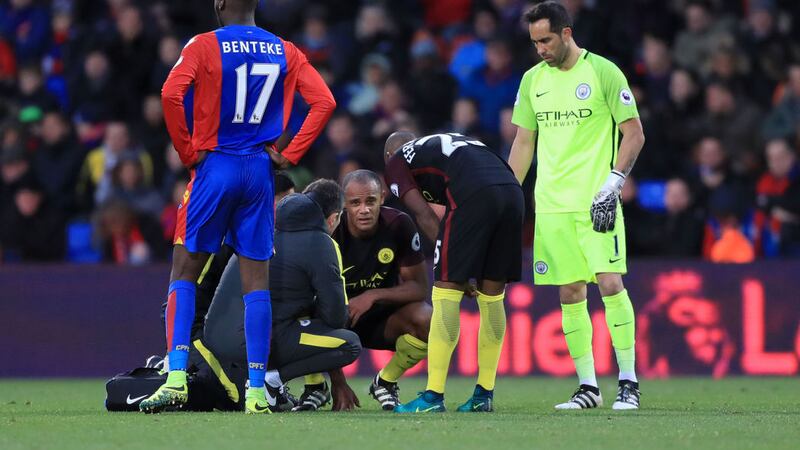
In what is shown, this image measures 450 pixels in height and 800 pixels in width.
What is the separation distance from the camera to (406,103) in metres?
15.3

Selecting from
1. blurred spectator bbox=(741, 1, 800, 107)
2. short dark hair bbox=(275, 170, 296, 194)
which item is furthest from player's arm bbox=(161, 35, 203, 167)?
blurred spectator bbox=(741, 1, 800, 107)

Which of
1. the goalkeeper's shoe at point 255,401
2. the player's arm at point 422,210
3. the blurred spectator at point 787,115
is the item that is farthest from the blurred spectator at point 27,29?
the goalkeeper's shoe at point 255,401

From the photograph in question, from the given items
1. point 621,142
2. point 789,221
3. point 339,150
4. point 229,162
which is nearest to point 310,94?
point 229,162

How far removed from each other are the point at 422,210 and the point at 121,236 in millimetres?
6778

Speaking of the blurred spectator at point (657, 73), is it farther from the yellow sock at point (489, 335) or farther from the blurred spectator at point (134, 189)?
the yellow sock at point (489, 335)

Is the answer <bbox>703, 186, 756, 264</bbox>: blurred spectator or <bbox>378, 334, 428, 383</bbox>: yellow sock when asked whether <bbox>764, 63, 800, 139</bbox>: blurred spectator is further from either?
<bbox>378, 334, 428, 383</bbox>: yellow sock

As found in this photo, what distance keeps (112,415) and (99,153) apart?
303 inches

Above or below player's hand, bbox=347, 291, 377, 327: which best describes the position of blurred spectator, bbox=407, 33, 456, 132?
above

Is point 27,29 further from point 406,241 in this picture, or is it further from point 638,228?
point 406,241

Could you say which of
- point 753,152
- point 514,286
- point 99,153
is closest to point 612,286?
point 514,286

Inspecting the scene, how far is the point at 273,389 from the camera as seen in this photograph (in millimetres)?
8547

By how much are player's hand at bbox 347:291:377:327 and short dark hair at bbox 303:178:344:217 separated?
0.68 m

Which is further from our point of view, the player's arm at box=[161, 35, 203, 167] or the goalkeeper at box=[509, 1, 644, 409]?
the goalkeeper at box=[509, 1, 644, 409]

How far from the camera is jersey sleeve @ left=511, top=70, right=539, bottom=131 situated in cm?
939
